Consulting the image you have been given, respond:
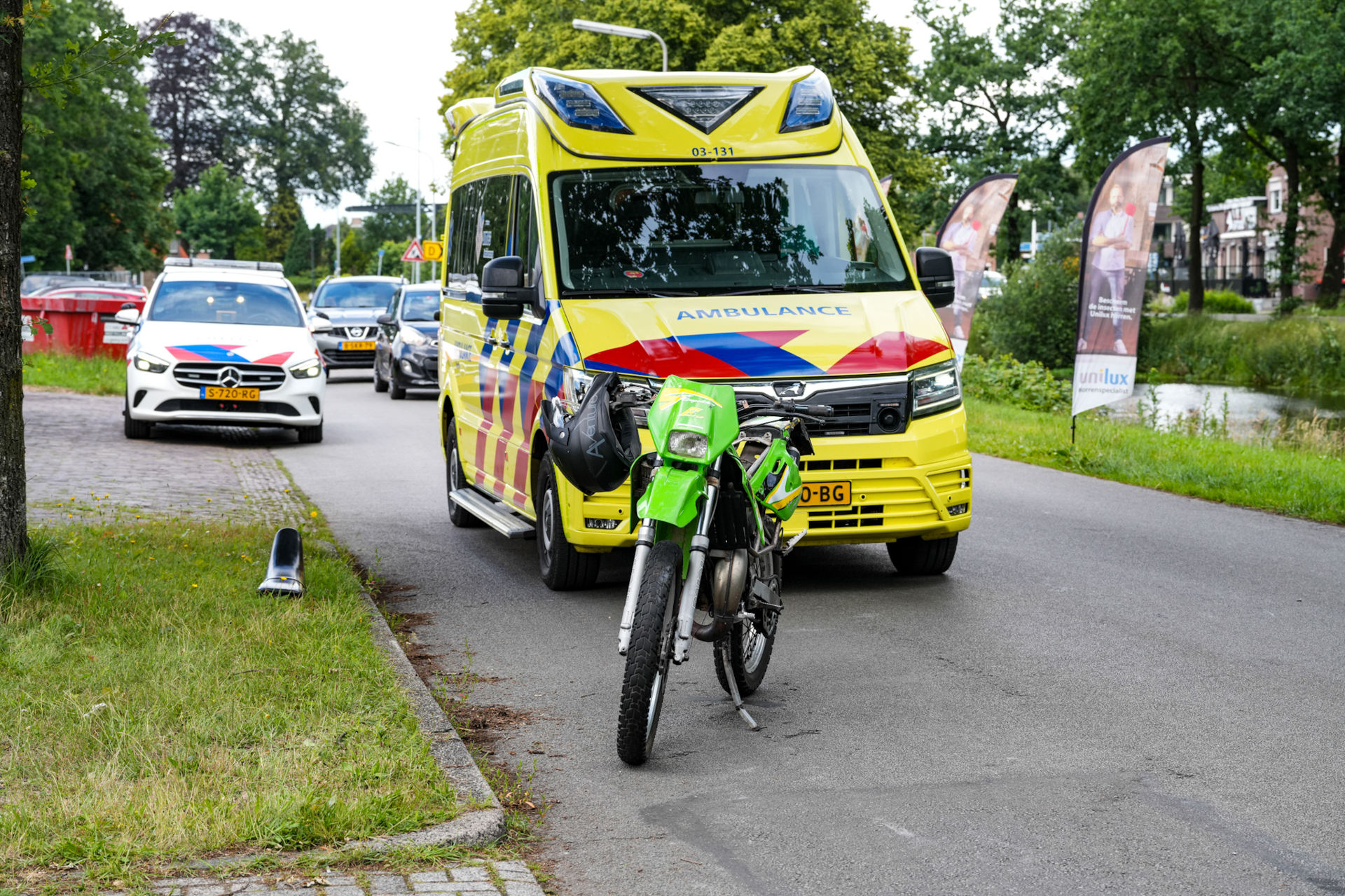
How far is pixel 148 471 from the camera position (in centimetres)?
1279

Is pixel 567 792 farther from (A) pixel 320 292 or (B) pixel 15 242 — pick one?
(A) pixel 320 292

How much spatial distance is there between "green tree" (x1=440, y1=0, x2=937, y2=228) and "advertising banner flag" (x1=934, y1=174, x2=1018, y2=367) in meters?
21.8

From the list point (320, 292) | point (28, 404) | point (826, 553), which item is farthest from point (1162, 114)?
point (826, 553)

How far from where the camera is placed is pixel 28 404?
738 inches

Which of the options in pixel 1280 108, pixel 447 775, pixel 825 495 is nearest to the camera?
pixel 447 775

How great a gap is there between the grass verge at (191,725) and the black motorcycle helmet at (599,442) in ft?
3.53

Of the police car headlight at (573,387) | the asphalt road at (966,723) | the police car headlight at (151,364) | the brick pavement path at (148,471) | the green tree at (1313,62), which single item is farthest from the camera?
the green tree at (1313,62)

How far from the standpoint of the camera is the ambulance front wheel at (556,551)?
8.03 m

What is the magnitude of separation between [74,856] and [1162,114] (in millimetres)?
49358

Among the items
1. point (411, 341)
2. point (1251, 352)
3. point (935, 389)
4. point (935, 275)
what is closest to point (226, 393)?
point (411, 341)

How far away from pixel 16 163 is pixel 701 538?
3.93m

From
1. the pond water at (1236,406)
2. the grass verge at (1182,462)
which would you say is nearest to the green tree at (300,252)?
the pond water at (1236,406)

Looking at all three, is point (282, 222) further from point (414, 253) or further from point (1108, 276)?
point (1108, 276)

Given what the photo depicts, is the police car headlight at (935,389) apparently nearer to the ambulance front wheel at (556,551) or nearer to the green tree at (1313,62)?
the ambulance front wheel at (556,551)
